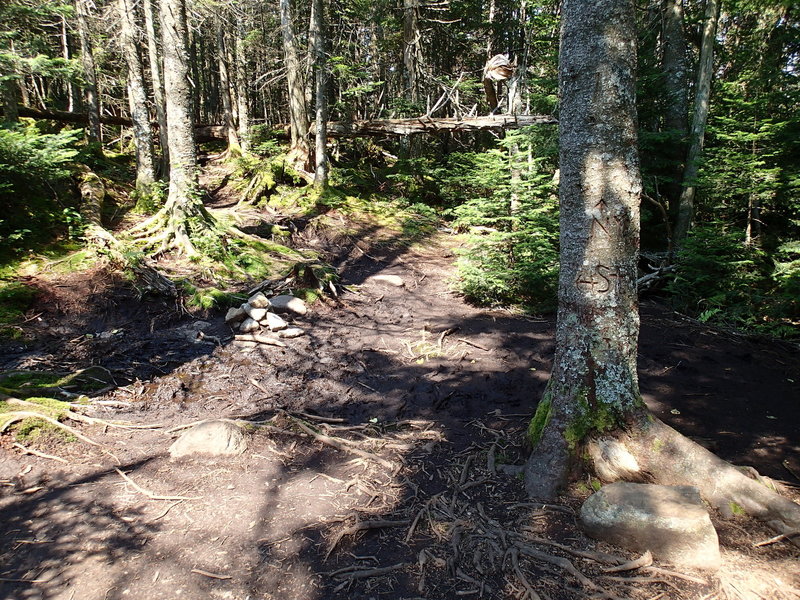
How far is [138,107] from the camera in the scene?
1105 centimetres

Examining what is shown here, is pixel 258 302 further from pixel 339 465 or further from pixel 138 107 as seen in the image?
pixel 138 107

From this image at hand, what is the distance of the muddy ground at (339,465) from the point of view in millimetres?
2586

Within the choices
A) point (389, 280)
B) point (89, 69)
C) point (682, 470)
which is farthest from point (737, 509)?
point (89, 69)

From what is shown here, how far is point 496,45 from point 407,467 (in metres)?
23.6

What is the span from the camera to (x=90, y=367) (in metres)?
5.21

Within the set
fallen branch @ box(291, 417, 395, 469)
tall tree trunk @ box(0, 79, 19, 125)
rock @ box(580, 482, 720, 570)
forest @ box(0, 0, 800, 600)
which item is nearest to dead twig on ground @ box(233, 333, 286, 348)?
forest @ box(0, 0, 800, 600)

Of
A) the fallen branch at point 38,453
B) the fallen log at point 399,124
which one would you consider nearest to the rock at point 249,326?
the fallen branch at point 38,453

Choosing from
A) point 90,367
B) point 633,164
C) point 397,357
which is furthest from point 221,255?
point 633,164

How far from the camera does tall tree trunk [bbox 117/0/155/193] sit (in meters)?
11.1

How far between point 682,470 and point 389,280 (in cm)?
810

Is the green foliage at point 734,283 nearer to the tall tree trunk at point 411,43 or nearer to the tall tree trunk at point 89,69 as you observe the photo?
the tall tree trunk at point 411,43

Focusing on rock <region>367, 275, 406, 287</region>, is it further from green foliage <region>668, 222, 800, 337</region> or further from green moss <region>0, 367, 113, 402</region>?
green moss <region>0, 367, 113, 402</region>

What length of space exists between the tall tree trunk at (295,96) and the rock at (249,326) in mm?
11104

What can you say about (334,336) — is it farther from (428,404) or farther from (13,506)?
(13,506)
